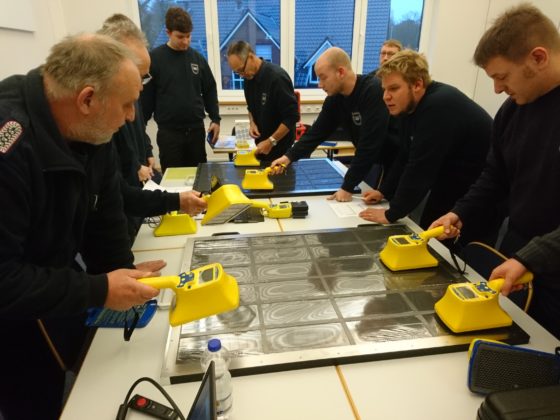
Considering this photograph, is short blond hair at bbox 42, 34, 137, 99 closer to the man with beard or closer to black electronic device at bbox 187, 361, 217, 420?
black electronic device at bbox 187, 361, 217, 420

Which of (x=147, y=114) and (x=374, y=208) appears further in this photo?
(x=147, y=114)

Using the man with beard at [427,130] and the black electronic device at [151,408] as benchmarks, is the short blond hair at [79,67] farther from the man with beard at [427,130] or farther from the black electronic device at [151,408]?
the man with beard at [427,130]

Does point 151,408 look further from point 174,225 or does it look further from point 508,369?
point 174,225

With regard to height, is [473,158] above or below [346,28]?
below

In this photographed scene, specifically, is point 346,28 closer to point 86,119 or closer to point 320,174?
point 320,174

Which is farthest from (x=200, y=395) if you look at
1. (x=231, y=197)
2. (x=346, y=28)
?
(x=346, y=28)

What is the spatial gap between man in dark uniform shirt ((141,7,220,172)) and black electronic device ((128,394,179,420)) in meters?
2.73

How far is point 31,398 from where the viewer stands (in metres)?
1.13

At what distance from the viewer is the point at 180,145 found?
3379 mm

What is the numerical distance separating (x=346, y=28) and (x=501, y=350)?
4.70 m

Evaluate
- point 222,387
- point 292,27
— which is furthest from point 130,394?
point 292,27

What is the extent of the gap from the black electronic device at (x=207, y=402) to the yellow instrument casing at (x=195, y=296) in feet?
1.10

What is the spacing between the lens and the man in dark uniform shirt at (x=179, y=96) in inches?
125

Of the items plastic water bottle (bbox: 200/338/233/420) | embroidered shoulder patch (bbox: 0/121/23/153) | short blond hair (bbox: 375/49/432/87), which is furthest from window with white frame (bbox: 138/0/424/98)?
plastic water bottle (bbox: 200/338/233/420)
